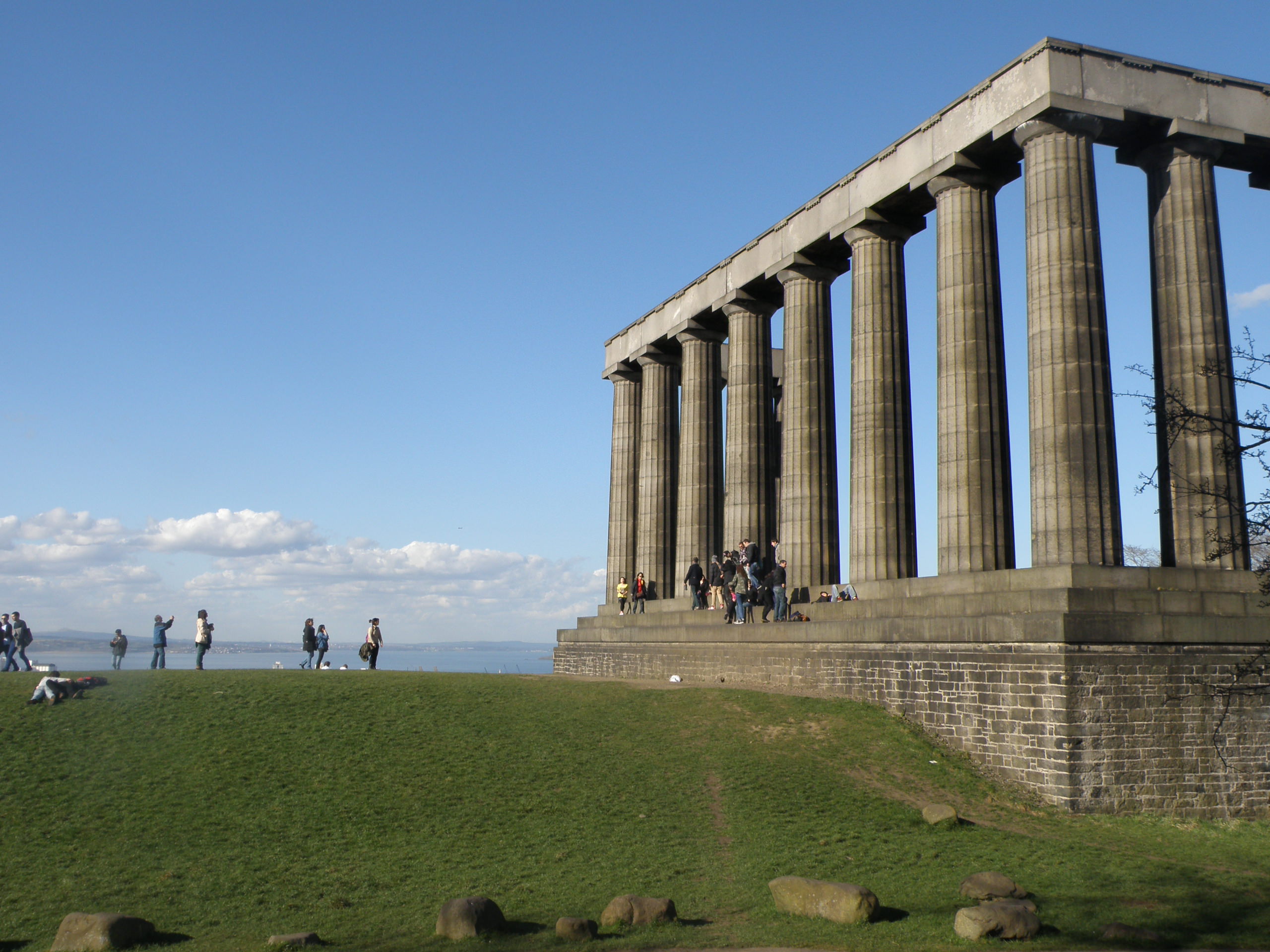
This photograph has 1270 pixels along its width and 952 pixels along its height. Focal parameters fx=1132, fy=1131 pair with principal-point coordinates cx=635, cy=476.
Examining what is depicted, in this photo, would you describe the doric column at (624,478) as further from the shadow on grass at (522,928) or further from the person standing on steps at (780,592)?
the shadow on grass at (522,928)

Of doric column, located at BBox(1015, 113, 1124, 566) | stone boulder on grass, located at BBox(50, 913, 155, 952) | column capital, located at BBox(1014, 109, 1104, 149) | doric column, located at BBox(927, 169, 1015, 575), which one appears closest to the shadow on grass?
stone boulder on grass, located at BBox(50, 913, 155, 952)

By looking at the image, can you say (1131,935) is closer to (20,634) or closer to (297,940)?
(297,940)

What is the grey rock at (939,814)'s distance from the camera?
67.6ft

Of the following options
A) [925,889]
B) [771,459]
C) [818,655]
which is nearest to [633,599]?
[771,459]

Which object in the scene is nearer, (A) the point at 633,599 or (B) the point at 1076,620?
(B) the point at 1076,620

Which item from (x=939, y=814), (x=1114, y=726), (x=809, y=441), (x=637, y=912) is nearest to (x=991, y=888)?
(x=939, y=814)

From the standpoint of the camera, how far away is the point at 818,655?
30.8 metres

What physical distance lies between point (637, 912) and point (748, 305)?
105 feet

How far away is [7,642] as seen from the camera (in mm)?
37688

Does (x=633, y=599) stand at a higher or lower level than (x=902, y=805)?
higher

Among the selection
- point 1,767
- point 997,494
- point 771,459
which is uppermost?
point 771,459

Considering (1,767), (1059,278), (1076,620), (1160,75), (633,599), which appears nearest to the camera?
(1,767)

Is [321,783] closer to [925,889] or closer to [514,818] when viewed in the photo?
[514,818]

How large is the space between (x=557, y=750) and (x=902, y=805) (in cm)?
715
